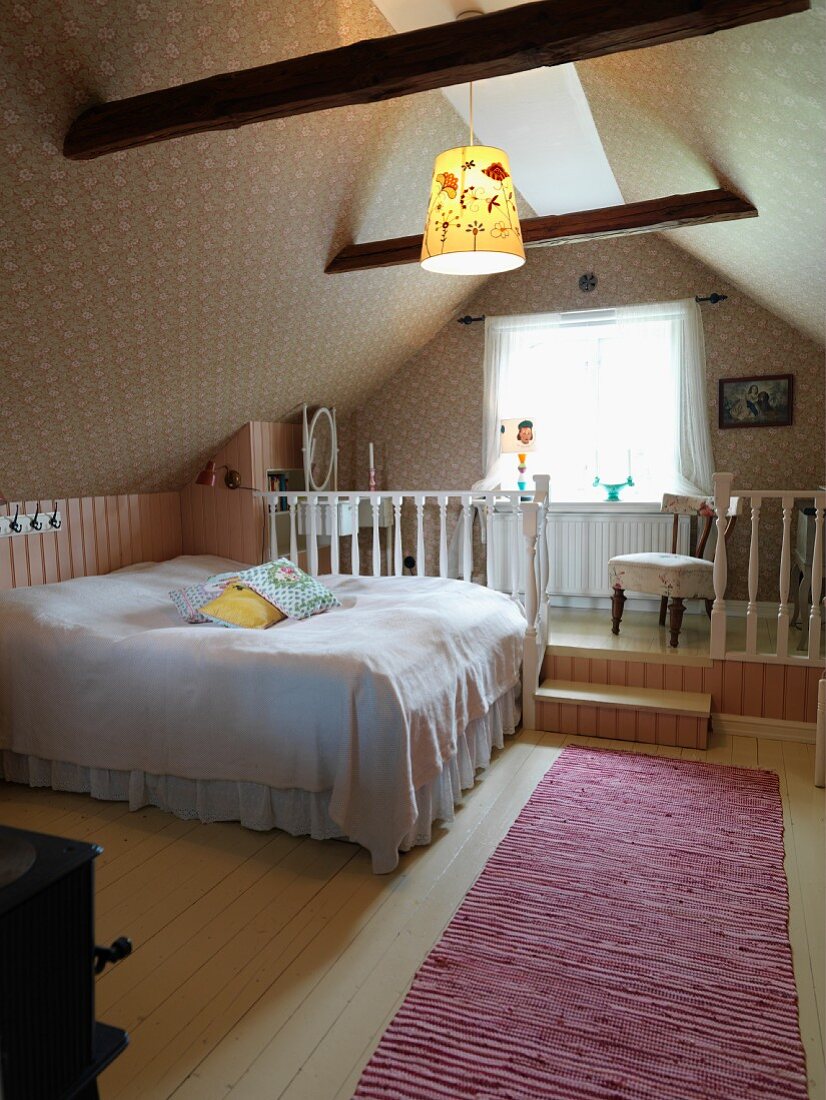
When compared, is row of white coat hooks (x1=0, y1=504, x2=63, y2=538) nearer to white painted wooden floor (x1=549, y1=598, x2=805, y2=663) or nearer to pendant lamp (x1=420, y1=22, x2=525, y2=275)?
pendant lamp (x1=420, y1=22, x2=525, y2=275)

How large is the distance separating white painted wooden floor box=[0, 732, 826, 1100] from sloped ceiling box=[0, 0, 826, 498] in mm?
1835

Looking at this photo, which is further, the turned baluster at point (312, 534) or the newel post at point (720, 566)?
the turned baluster at point (312, 534)

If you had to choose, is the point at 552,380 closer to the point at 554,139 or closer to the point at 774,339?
the point at 774,339

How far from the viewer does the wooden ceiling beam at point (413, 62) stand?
1.98 m

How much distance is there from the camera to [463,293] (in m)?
5.77

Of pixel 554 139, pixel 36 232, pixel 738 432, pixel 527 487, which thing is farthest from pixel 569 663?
pixel 36 232

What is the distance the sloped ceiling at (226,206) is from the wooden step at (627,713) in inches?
83.1

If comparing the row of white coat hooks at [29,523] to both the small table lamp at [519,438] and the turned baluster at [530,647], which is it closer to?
the turned baluster at [530,647]

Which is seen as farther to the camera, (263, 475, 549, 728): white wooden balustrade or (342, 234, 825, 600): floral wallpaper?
(342, 234, 825, 600): floral wallpaper

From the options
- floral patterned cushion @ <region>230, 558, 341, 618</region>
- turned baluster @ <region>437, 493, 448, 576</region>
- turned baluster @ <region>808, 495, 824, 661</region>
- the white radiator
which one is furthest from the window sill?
floral patterned cushion @ <region>230, 558, 341, 618</region>

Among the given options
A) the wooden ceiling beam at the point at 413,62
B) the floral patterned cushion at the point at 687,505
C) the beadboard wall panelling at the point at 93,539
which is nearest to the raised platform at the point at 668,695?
the floral patterned cushion at the point at 687,505

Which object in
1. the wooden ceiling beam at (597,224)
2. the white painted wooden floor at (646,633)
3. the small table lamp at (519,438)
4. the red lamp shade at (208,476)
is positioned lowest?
the white painted wooden floor at (646,633)

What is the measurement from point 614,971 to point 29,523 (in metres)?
3.19

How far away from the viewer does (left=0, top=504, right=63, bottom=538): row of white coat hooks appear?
367 cm
